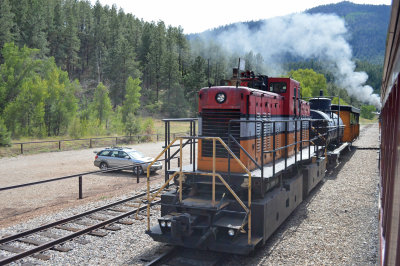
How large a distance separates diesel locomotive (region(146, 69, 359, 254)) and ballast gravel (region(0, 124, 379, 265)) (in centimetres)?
49

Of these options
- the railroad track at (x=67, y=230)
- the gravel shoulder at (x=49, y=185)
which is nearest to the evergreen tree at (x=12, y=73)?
the gravel shoulder at (x=49, y=185)

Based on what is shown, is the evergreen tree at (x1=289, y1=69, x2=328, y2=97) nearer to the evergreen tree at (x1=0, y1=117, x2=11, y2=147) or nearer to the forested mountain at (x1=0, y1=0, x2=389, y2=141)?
the forested mountain at (x1=0, y1=0, x2=389, y2=141)

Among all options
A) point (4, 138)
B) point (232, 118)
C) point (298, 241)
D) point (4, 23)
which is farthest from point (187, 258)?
point (4, 23)

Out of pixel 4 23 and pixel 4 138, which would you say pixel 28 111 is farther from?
pixel 4 23

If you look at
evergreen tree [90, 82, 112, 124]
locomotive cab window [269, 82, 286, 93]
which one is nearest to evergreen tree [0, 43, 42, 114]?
evergreen tree [90, 82, 112, 124]

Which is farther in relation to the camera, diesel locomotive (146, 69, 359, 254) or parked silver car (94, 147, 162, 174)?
parked silver car (94, 147, 162, 174)

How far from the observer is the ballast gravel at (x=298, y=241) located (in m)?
7.04

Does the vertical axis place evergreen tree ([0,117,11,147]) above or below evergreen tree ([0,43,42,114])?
below

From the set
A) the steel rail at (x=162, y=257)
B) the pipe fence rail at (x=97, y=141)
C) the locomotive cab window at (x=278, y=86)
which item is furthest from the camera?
the pipe fence rail at (x=97, y=141)

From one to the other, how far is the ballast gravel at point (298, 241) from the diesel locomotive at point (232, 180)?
0.49 metres

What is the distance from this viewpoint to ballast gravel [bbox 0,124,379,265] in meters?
7.04

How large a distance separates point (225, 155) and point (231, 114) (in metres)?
1.00

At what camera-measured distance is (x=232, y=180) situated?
7531mm

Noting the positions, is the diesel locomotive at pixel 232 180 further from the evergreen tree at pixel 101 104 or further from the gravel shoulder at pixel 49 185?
the evergreen tree at pixel 101 104
